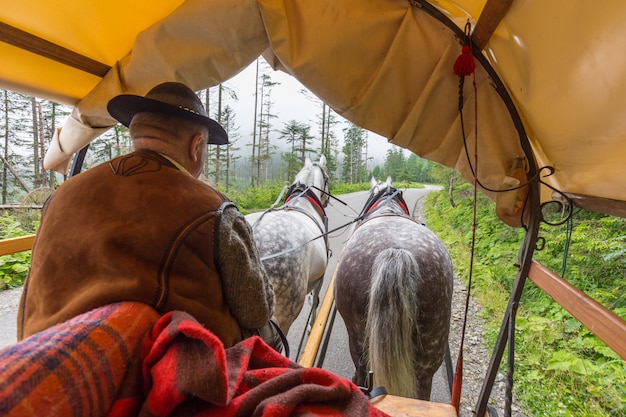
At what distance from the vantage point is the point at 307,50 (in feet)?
5.21

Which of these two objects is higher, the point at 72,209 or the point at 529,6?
the point at 529,6

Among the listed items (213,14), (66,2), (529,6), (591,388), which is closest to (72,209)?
(213,14)

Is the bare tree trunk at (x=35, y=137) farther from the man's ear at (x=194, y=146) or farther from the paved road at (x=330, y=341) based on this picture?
the man's ear at (x=194, y=146)

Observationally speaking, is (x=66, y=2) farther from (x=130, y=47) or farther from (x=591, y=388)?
(x=591, y=388)

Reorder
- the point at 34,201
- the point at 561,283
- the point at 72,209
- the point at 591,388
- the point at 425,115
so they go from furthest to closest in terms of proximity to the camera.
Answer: the point at 34,201 → the point at 591,388 → the point at 425,115 → the point at 561,283 → the point at 72,209

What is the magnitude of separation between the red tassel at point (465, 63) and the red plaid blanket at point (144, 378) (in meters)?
1.53

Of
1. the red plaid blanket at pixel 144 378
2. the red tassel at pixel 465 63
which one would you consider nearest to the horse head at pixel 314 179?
the red tassel at pixel 465 63

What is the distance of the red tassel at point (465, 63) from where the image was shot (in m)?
1.47

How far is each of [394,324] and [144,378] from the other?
1.70 metres

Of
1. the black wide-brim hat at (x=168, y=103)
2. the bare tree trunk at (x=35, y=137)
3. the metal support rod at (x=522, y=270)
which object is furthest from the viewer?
the bare tree trunk at (x=35, y=137)

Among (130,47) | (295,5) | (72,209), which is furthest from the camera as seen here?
(130,47)

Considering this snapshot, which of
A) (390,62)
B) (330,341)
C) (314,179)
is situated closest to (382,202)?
(314,179)

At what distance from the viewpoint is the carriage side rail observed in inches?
110

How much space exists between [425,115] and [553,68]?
0.62 metres
